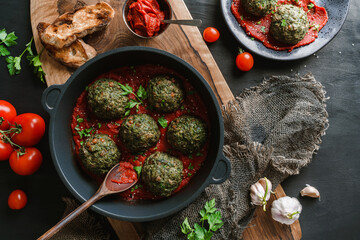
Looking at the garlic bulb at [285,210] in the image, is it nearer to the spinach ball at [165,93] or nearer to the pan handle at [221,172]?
the pan handle at [221,172]

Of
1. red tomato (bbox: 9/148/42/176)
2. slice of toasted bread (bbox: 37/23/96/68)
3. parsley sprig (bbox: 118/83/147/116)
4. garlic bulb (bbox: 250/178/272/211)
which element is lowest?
garlic bulb (bbox: 250/178/272/211)

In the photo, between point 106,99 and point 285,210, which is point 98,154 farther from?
point 285,210

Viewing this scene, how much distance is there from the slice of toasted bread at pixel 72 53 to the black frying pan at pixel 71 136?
0.81ft

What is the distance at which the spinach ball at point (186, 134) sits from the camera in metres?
2.94

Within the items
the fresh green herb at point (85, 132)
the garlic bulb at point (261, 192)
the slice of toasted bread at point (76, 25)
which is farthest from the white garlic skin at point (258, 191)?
the slice of toasted bread at point (76, 25)

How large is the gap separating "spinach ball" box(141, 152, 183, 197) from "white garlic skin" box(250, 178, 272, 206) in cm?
83

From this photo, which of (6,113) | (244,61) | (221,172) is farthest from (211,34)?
(6,113)

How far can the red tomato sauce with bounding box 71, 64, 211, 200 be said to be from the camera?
315 cm

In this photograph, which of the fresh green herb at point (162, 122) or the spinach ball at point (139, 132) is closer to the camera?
the spinach ball at point (139, 132)

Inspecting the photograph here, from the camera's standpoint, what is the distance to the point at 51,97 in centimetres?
269

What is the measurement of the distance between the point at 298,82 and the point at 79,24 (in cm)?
248

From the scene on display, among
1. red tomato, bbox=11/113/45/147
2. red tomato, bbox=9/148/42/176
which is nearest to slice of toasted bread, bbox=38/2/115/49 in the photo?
red tomato, bbox=11/113/45/147

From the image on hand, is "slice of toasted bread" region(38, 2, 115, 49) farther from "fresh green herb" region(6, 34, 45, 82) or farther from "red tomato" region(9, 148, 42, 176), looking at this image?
"red tomato" region(9, 148, 42, 176)

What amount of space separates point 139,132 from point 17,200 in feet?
5.64
